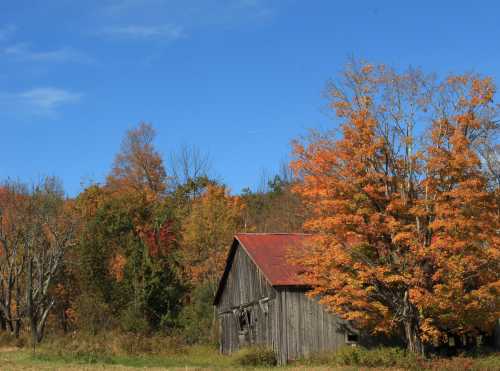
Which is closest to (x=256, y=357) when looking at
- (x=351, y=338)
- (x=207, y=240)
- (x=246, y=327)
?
(x=351, y=338)

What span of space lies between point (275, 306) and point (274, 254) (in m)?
3.43

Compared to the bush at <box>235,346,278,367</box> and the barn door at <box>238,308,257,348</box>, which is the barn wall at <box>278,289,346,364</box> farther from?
the barn door at <box>238,308,257,348</box>

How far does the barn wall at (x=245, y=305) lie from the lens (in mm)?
33562

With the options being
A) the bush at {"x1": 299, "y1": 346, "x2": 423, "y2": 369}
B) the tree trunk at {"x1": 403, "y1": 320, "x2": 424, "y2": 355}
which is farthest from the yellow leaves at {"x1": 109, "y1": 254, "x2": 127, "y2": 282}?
the tree trunk at {"x1": 403, "y1": 320, "x2": 424, "y2": 355}

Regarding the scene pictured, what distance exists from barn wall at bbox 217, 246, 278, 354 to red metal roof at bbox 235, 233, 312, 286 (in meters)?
0.76

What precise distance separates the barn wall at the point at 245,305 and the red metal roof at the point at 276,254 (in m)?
0.76

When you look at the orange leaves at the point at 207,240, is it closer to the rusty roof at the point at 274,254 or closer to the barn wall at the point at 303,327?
the rusty roof at the point at 274,254

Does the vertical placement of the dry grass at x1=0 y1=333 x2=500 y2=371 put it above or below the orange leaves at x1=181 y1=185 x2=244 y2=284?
below

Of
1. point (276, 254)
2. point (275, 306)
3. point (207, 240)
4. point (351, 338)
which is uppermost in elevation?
point (207, 240)

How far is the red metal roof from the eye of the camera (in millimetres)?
32688

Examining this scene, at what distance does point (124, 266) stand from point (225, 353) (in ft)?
49.6

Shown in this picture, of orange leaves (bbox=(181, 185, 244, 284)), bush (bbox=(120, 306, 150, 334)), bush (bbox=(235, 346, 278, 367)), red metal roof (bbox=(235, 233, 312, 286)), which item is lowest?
bush (bbox=(235, 346, 278, 367))

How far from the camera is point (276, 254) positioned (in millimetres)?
35406

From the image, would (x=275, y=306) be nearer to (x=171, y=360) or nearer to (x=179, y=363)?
(x=179, y=363)
